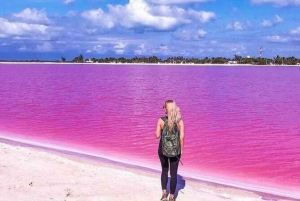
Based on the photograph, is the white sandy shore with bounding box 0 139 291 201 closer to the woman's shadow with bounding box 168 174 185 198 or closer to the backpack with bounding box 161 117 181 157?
the woman's shadow with bounding box 168 174 185 198

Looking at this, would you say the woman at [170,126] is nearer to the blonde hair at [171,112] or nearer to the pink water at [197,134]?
the blonde hair at [171,112]

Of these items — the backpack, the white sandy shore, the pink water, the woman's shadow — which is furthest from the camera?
the pink water

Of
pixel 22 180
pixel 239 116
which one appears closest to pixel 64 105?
pixel 239 116

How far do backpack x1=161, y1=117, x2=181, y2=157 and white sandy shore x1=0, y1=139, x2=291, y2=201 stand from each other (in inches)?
58.0

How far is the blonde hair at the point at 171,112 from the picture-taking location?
8742 millimetres

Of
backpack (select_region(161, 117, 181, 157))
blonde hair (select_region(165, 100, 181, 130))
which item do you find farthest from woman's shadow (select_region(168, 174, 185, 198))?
blonde hair (select_region(165, 100, 181, 130))

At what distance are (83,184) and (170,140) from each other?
9.48ft

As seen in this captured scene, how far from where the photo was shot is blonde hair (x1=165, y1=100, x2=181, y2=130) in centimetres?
874

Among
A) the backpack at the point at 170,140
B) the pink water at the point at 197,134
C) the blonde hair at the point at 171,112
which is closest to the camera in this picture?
the blonde hair at the point at 171,112

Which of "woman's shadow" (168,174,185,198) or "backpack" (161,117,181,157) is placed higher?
"backpack" (161,117,181,157)

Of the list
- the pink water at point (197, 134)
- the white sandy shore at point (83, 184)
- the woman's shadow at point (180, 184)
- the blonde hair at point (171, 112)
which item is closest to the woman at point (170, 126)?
the blonde hair at point (171, 112)

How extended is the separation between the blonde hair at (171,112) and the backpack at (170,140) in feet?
0.34

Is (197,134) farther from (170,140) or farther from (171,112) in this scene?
(171,112)

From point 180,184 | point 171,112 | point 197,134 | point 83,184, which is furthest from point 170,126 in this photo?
point 197,134
